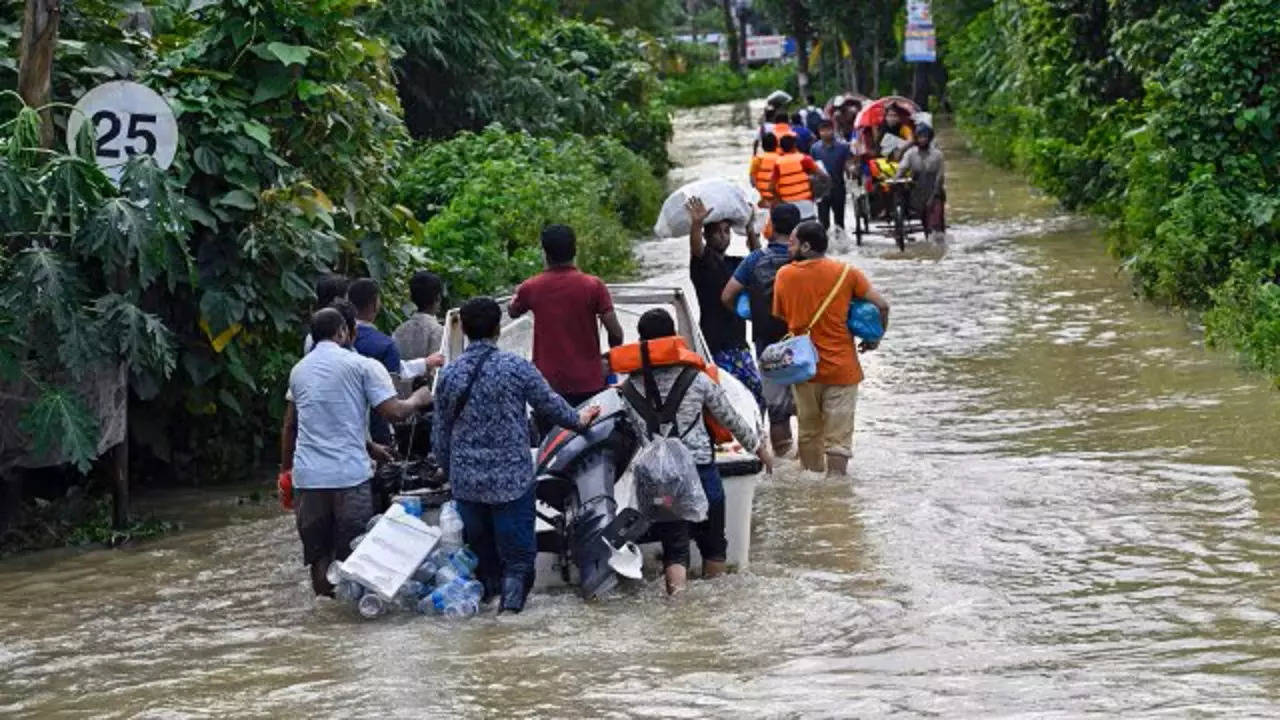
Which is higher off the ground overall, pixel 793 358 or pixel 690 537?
pixel 793 358

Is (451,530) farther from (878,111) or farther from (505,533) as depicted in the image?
(878,111)

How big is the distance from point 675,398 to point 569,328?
1130mm

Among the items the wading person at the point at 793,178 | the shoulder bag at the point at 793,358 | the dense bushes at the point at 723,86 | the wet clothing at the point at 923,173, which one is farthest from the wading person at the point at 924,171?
the dense bushes at the point at 723,86

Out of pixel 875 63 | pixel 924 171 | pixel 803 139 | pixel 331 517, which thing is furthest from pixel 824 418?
pixel 875 63

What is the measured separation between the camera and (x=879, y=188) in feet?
87.0

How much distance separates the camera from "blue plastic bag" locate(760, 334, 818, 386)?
1275 centimetres

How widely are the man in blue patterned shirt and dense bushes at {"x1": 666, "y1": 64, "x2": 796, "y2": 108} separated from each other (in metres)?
66.7

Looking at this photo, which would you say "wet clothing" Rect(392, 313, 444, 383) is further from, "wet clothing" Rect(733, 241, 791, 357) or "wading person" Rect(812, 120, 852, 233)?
"wading person" Rect(812, 120, 852, 233)

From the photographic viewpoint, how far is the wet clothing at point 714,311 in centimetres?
1360

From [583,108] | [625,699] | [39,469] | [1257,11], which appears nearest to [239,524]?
[39,469]

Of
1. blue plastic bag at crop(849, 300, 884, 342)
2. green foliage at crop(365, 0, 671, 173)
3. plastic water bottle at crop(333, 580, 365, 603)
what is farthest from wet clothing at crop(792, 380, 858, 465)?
green foliage at crop(365, 0, 671, 173)

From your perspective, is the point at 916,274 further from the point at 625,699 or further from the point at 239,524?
the point at 625,699

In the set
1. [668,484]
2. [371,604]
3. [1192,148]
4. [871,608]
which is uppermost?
[1192,148]

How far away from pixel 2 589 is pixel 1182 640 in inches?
255
